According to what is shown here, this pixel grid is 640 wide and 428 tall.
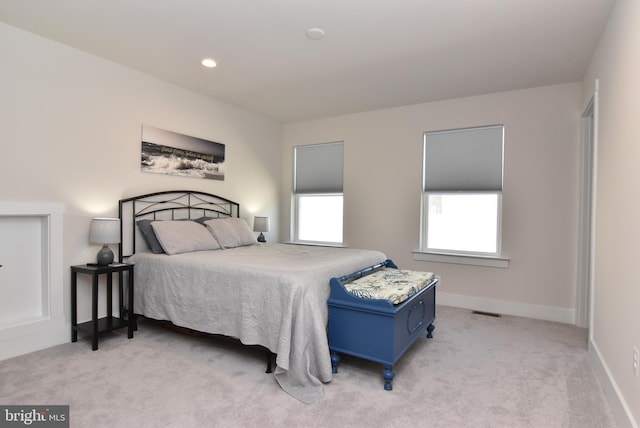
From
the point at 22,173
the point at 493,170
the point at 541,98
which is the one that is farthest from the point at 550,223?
the point at 22,173

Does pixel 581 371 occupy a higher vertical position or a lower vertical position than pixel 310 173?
lower

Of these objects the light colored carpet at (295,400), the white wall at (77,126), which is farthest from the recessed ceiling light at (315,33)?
the light colored carpet at (295,400)

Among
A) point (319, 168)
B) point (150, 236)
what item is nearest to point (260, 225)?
point (319, 168)

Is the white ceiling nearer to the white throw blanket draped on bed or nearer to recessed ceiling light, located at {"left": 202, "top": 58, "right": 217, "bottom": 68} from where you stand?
recessed ceiling light, located at {"left": 202, "top": 58, "right": 217, "bottom": 68}

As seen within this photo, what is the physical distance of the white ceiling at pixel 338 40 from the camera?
7.85 feet

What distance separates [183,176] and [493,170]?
3590mm

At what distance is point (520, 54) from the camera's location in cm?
304

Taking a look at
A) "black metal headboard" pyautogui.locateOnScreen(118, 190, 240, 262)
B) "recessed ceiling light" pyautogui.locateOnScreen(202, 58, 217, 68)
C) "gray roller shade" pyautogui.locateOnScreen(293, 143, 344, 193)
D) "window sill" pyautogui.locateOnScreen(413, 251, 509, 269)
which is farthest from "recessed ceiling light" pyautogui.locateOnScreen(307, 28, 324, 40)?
"window sill" pyautogui.locateOnScreen(413, 251, 509, 269)

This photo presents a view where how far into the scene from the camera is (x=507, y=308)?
397 centimetres

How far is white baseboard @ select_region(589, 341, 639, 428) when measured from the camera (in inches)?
70.8

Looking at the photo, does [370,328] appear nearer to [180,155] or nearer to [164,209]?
[164,209]

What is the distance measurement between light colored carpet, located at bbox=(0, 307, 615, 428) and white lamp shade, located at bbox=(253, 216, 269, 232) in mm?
1936

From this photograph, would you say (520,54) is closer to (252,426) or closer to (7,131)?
(252,426)

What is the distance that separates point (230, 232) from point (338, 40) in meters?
2.25
